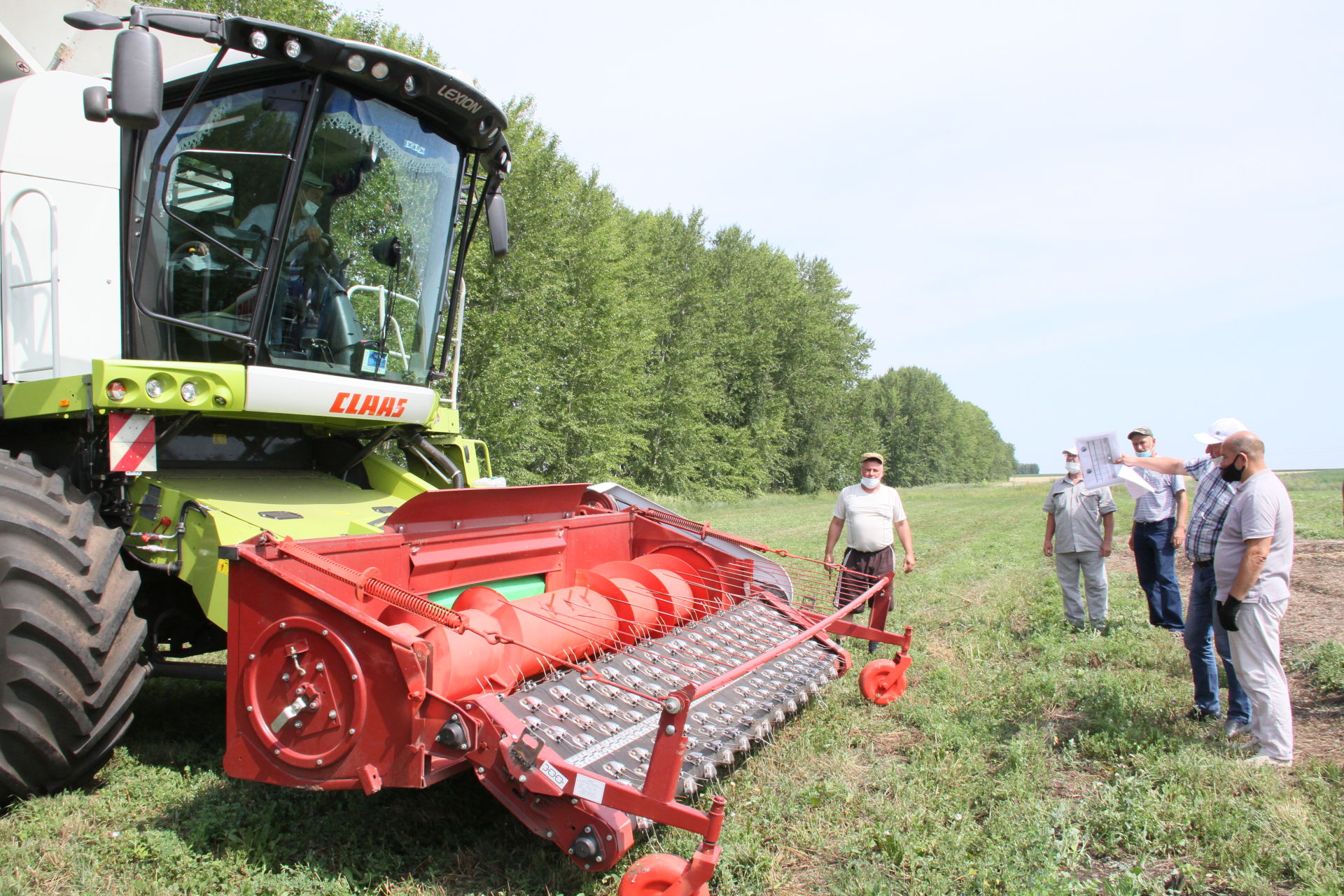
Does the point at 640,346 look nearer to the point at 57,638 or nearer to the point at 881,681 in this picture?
the point at 881,681

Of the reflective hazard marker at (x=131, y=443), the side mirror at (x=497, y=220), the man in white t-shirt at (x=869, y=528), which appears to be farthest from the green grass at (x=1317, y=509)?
the reflective hazard marker at (x=131, y=443)

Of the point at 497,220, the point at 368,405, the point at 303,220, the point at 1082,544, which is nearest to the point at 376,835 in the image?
the point at 368,405

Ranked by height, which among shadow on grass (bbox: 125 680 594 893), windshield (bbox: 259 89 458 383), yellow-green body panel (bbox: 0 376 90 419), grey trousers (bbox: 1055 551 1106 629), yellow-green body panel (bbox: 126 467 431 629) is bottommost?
shadow on grass (bbox: 125 680 594 893)

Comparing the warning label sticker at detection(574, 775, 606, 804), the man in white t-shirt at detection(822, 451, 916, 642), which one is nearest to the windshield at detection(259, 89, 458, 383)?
the warning label sticker at detection(574, 775, 606, 804)

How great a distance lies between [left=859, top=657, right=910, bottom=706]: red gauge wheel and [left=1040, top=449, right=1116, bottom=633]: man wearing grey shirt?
268 cm

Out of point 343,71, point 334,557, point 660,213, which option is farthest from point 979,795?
point 660,213

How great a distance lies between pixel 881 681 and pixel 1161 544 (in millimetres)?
3078

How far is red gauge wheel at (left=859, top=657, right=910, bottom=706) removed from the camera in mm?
4688

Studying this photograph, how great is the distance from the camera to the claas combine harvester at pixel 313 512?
2822 millimetres

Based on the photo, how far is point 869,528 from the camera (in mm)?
6008

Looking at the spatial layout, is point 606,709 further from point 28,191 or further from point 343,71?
point 28,191

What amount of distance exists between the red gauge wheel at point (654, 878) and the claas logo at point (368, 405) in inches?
108

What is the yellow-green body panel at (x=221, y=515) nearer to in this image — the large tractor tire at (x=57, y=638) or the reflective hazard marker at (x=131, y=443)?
the reflective hazard marker at (x=131, y=443)

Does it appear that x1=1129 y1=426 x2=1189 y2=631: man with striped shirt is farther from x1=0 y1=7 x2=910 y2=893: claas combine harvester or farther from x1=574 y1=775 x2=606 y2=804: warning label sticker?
x1=574 y1=775 x2=606 y2=804: warning label sticker
